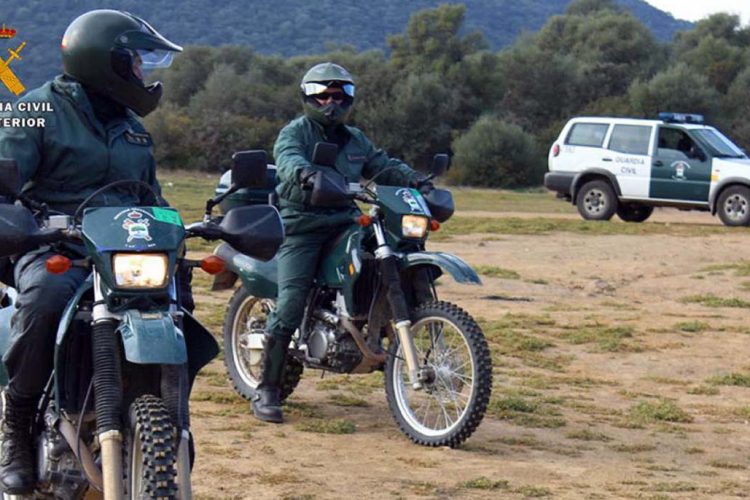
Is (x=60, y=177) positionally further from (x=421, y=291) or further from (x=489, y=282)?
(x=489, y=282)

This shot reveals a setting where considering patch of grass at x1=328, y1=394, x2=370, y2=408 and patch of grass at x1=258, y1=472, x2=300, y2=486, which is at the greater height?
patch of grass at x1=258, y1=472, x2=300, y2=486

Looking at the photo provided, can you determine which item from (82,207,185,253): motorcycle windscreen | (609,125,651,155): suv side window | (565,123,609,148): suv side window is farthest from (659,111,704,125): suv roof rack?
(82,207,185,253): motorcycle windscreen

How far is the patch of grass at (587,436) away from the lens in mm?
7727

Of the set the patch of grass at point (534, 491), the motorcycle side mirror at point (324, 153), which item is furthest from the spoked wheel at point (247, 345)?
the patch of grass at point (534, 491)

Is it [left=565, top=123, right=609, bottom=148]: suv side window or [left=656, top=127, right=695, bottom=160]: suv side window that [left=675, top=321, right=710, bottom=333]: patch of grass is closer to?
[left=656, top=127, right=695, bottom=160]: suv side window

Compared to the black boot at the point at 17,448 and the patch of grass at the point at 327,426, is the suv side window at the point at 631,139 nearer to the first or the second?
the patch of grass at the point at 327,426

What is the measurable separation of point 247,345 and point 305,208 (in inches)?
43.6

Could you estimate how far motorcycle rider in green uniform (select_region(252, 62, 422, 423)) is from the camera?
311 inches

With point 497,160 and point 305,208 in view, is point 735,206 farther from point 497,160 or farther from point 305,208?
point 497,160

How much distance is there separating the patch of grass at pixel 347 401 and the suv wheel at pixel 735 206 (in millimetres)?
15687

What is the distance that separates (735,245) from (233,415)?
13.1 metres

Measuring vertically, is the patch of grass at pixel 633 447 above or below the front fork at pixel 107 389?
below

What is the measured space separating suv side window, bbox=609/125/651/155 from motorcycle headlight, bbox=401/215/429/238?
16786mm

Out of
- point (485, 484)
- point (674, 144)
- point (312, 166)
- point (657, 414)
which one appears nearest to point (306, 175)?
point (312, 166)
